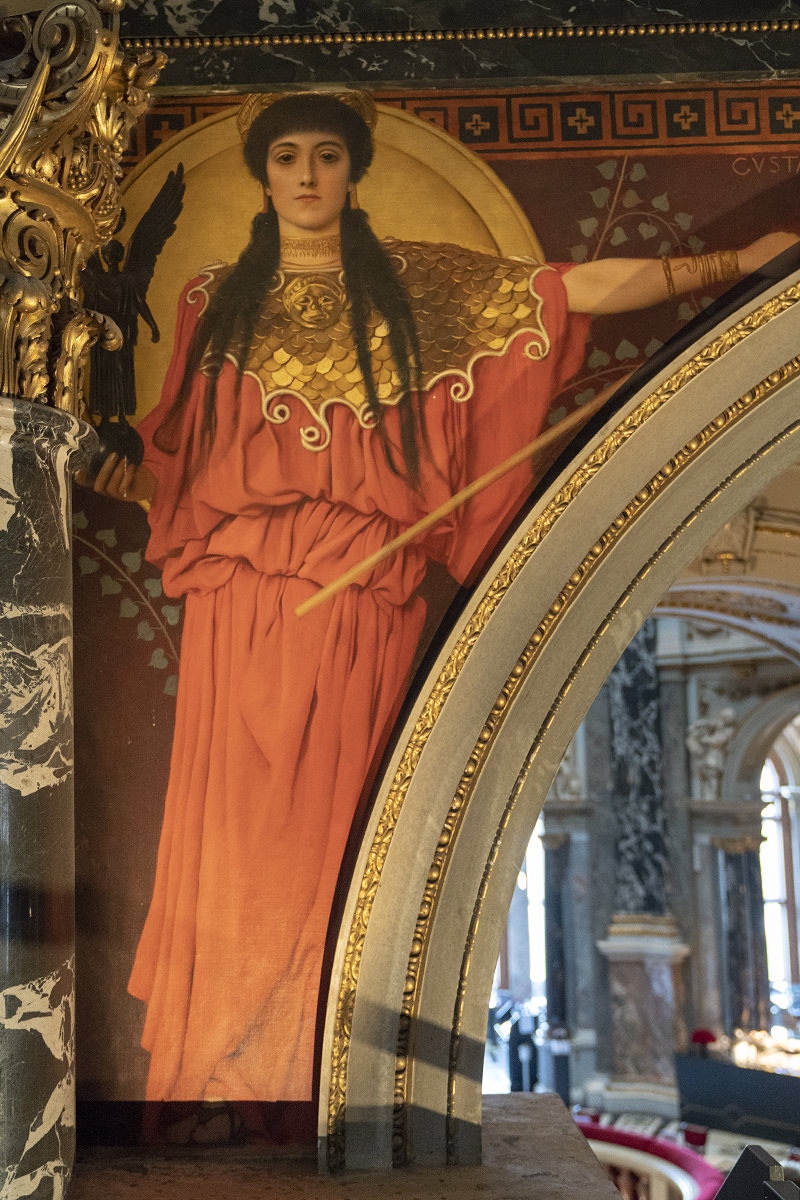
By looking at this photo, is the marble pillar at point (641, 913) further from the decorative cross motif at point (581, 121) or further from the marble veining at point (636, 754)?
the decorative cross motif at point (581, 121)

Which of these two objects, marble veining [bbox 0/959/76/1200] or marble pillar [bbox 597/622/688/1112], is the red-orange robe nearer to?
marble veining [bbox 0/959/76/1200]

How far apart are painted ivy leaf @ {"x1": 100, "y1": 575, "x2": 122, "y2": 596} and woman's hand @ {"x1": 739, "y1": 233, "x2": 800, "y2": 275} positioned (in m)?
1.77

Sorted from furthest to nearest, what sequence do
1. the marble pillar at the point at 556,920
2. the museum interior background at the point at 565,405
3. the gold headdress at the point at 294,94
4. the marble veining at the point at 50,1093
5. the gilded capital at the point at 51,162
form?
1. the marble pillar at the point at 556,920
2. the gold headdress at the point at 294,94
3. the museum interior background at the point at 565,405
4. the gilded capital at the point at 51,162
5. the marble veining at the point at 50,1093

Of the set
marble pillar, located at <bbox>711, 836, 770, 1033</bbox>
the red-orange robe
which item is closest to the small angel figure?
marble pillar, located at <bbox>711, 836, 770, 1033</bbox>

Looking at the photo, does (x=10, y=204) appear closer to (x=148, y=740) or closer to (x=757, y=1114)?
(x=148, y=740)

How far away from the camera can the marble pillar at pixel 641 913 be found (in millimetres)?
10859

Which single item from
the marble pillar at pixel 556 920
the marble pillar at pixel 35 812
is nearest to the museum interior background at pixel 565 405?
the marble pillar at pixel 35 812

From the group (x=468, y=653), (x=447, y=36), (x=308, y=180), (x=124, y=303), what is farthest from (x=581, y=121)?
(x=468, y=653)

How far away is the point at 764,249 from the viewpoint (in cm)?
278

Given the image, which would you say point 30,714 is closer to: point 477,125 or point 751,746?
point 477,125

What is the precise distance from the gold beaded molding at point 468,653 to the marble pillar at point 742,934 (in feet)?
30.9

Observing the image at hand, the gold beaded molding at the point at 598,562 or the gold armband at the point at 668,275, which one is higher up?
the gold armband at the point at 668,275

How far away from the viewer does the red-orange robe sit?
2709mm

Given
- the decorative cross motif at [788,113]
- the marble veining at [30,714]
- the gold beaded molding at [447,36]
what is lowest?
the marble veining at [30,714]
